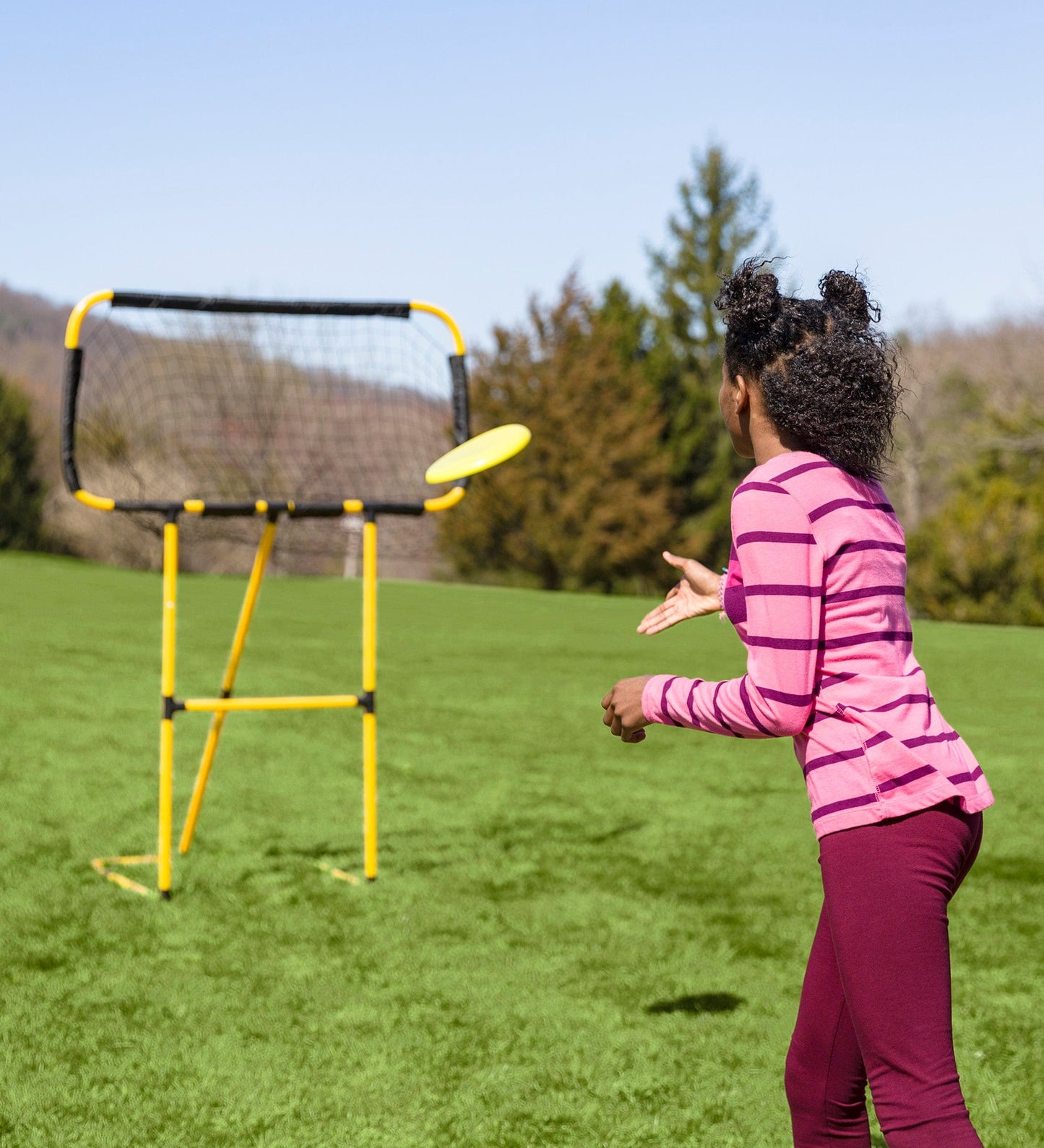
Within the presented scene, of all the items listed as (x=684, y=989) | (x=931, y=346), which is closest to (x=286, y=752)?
(x=684, y=989)

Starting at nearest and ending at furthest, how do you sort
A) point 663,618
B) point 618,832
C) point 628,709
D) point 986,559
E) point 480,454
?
point 628,709, point 663,618, point 480,454, point 618,832, point 986,559

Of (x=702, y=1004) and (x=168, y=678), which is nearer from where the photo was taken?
(x=702, y=1004)

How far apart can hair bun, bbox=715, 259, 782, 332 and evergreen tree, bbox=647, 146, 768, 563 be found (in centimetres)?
3736

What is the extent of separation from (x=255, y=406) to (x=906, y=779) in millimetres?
5896

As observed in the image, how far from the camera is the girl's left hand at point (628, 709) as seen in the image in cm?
213

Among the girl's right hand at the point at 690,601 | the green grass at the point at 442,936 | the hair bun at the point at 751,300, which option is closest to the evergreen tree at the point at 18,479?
the green grass at the point at 442,936

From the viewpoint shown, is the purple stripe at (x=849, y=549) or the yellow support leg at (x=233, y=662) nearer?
the purple stripe at (x=849, y=549)

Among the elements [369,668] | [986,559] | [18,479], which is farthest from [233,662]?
[18,479]

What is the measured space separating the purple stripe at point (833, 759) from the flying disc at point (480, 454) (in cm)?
233

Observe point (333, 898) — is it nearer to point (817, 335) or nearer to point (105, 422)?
point (105, 422)

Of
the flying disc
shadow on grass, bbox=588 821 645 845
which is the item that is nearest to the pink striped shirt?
the flying disc

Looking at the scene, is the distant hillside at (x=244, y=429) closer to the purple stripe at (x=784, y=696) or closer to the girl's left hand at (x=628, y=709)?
the girl's left hand at (x=628, y=709)

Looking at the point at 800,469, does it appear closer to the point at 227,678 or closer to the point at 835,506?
the point at 835,506

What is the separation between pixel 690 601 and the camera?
249 cm
